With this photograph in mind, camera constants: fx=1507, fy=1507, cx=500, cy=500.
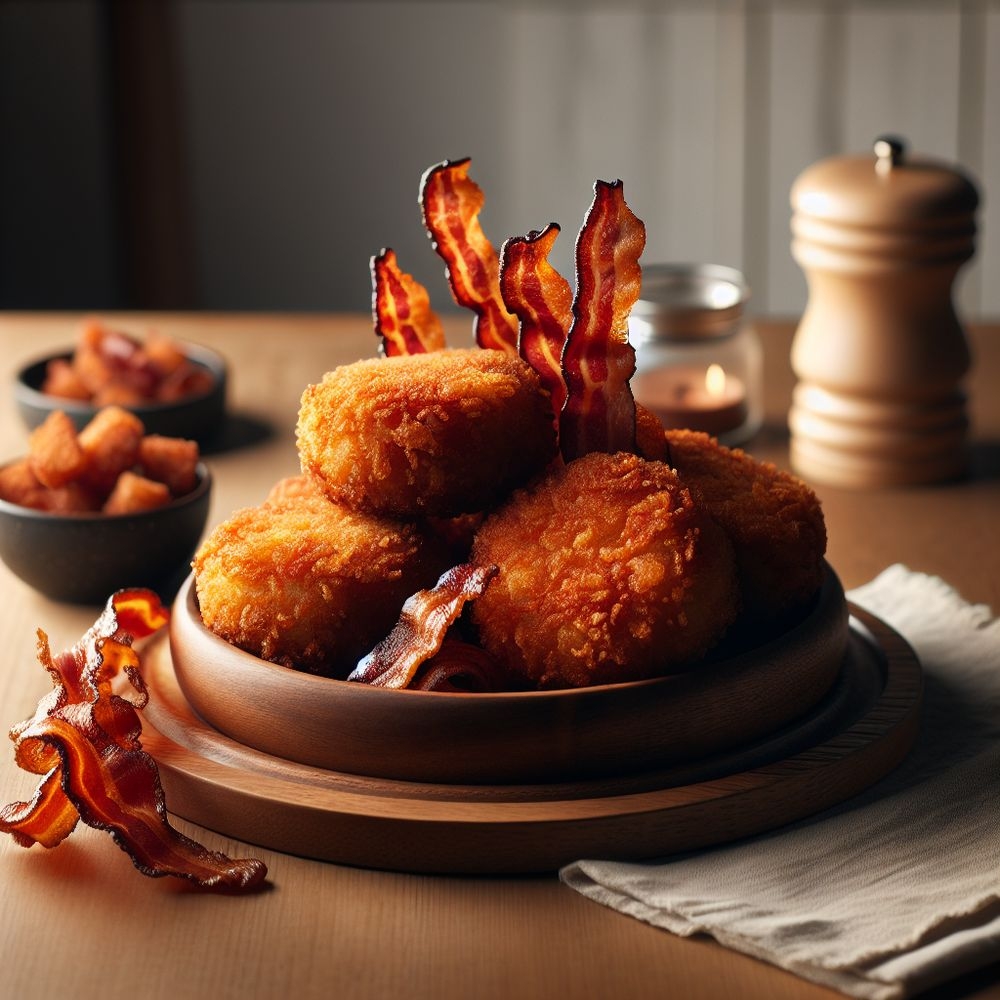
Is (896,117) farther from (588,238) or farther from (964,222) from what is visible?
(588,238)

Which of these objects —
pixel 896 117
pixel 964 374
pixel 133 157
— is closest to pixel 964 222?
pixel 964 374

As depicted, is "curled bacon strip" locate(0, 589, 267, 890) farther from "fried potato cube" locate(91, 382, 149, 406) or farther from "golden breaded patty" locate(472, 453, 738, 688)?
"fried potato cube" locate(91, 382, 149, 406)

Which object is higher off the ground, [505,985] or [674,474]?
[674,474]

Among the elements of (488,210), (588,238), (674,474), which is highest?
(588,238)

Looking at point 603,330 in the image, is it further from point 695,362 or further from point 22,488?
point 695,362

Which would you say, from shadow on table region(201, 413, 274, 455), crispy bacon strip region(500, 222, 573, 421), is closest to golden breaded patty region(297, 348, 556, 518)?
crispy bacon strip region(500, 222, 573, 421)

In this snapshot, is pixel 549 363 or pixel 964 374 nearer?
pixel 549 363

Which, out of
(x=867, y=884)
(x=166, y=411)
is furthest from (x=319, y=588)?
(x=166, y=411)
